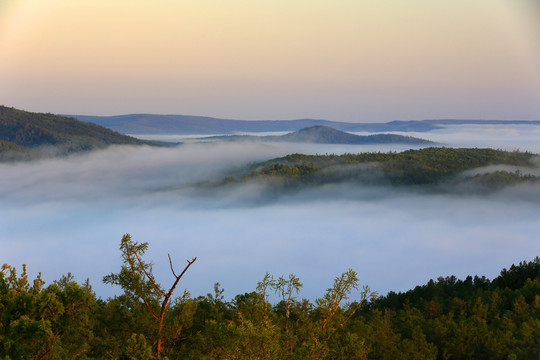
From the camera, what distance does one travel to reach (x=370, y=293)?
15.3m

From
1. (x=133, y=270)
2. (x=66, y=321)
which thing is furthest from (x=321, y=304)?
(x=66, y=321)

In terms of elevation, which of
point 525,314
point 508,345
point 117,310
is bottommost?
point 525,314

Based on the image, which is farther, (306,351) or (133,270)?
(133,270)

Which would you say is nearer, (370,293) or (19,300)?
(370,293)

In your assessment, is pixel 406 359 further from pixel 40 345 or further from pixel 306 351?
pixel 40 345

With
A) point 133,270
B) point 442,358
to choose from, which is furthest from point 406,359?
point 133,270

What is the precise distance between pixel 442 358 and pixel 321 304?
3033 cm

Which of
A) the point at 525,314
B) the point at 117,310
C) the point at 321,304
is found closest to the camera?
the point at 321,304

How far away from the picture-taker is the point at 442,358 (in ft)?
136

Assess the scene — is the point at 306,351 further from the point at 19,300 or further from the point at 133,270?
the point at 19,300

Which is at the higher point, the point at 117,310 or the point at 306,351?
the point at 306,351

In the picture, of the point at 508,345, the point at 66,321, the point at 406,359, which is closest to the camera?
the point at 66,321

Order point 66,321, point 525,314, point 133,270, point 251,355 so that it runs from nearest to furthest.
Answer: point 251,355, point 133,270, point 66,321, point 525,314

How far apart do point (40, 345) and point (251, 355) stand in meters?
7.33
